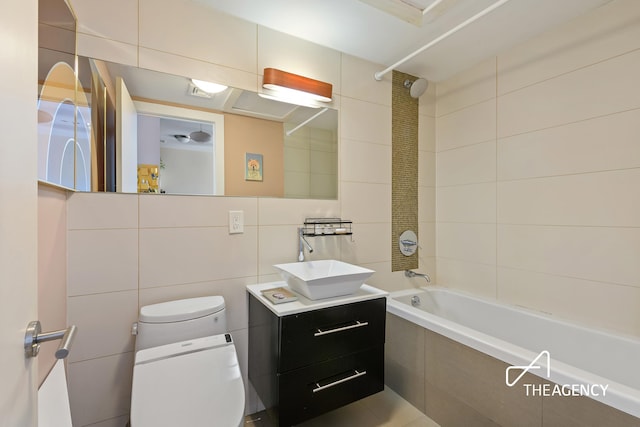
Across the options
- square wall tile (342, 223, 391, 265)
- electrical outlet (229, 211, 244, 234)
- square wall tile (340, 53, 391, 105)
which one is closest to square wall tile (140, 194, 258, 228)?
electrical outlet (229, 211, 244, 234)

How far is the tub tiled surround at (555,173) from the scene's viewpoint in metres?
1.62

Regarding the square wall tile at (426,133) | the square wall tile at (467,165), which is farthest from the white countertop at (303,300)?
the square wall tile at (426,133)

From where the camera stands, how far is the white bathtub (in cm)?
114

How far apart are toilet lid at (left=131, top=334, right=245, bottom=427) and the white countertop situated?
0.29m

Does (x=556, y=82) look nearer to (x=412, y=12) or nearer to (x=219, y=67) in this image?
(x=412, y=12)

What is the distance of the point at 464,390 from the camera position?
1.56 metres

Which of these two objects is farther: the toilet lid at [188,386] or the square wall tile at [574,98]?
the square wall tile at [574,98]

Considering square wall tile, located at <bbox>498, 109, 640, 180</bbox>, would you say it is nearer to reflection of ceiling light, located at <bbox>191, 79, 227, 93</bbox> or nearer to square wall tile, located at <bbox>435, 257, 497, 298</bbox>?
square wall tile, located at <bbox>435, 257, 497, 298</bbox>

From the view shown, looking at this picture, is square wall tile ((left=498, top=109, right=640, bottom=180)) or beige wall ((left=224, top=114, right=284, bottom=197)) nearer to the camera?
square wall tile ((left=498, top=109, right=640, bottom=180))

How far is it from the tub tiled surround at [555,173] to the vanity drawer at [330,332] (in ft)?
3.81

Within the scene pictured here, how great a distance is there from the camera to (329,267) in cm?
202

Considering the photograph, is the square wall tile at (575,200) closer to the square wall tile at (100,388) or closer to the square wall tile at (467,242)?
the square wall tile at (467,242)

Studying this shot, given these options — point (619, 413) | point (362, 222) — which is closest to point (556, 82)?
point (362, 222)

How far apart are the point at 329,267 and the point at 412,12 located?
168cm
